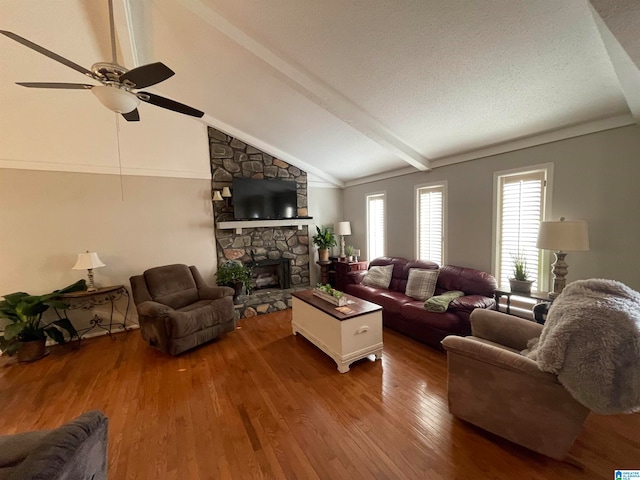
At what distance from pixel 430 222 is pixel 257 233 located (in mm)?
3050

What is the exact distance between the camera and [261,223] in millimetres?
4734

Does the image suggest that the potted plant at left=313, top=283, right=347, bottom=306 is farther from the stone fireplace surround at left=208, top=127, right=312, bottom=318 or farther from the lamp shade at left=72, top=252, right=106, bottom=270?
the lamp shade at left=72, top=252, right=106, bottom=270

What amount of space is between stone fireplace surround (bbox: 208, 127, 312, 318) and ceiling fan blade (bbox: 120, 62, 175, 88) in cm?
275

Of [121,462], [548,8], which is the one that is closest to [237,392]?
[121,462]

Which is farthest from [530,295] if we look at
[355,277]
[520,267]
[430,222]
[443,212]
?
[355,277]

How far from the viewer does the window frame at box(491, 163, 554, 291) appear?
2.84 metres

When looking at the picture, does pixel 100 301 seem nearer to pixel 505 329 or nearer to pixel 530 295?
pixel 505 329

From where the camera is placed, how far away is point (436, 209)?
13.4ft

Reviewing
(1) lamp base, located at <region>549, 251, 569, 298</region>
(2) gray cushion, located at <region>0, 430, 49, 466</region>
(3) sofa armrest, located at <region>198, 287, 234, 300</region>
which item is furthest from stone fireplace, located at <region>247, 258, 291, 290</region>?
(1) lamp base, located at <region>549, 251, 569, 298</region>

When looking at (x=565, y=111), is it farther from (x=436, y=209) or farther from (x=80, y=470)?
(x=80, y=470)

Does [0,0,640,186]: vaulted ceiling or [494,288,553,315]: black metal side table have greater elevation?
[0,0,640,186]: vaulted ceiling

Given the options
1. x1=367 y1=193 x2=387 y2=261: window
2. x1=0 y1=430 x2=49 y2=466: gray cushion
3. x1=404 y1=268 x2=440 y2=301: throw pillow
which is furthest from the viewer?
x1=367 y1=193 x2=387 y2=261: window

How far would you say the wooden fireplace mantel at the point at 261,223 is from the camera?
4484 millimetres

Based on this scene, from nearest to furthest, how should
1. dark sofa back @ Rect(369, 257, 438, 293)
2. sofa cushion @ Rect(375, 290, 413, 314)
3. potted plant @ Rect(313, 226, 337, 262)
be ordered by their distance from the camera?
sofa cushion @ Rect(375, 290, 413, 314), dark sofa back @ Rect(369, 257, 438, 293), potted plant @ Rect(313, 226, 337, 262)
